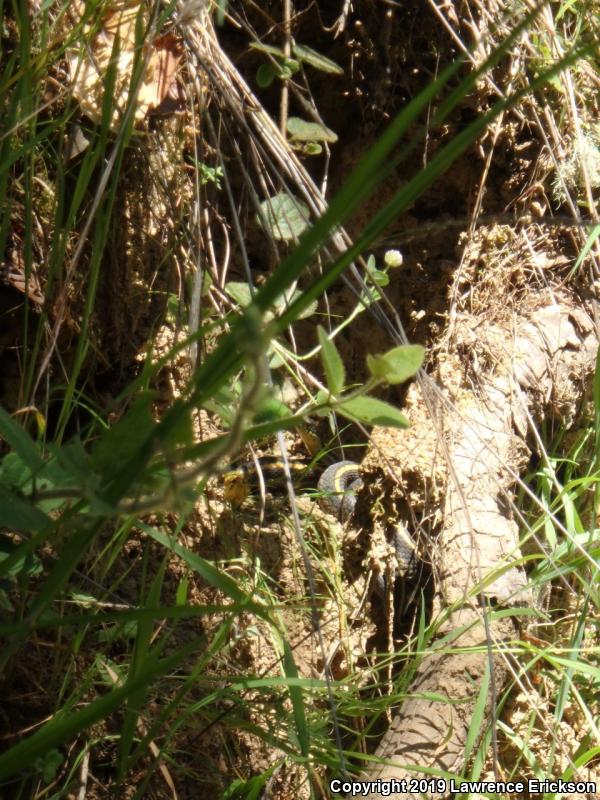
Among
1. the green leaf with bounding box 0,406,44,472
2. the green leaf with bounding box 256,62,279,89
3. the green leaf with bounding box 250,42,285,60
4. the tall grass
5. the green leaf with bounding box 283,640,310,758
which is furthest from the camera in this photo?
the green leaf with bounding box 256,62,279,89

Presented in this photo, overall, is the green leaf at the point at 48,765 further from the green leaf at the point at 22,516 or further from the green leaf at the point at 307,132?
the green leaf at the point at 307,132

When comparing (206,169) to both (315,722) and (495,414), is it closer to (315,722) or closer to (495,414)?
(495,414)

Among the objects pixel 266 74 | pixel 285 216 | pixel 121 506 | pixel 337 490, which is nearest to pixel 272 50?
pixel 266 74

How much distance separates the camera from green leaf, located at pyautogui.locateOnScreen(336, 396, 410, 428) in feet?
2.33

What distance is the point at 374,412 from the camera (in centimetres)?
72

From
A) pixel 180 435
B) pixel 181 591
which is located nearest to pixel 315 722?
pixel 181 591

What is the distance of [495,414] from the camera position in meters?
2.08

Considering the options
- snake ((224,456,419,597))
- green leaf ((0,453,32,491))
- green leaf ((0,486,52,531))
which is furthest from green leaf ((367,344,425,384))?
snake ((224,456,419,597))

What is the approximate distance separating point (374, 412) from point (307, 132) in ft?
3.90

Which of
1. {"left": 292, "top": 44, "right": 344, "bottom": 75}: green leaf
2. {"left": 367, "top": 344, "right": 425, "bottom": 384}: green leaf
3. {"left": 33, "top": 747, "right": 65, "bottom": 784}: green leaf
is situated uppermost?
{"left": 292, "top": 44, "right": 344, "bottom": 75}: green leaf

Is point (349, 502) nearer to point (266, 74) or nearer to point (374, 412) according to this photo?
point (266, 74)

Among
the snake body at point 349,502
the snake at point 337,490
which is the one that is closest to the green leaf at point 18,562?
the snake at point 337,490

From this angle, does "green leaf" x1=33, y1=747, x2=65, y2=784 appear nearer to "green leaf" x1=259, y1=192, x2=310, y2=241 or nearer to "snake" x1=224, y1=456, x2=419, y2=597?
"snake" x1=224, y1=456, x2=419, y2=597

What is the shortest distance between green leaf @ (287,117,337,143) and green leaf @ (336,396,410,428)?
1.15 m
